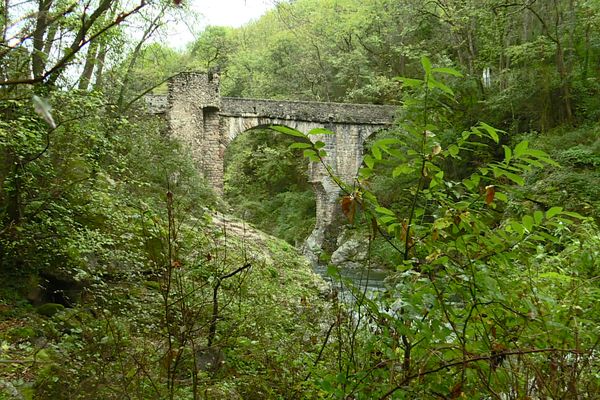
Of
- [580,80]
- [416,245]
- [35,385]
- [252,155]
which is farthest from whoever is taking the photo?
[252,155]

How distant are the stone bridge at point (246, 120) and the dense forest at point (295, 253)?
2891 mm

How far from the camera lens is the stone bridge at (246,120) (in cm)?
1845

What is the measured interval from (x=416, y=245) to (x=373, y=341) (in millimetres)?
402

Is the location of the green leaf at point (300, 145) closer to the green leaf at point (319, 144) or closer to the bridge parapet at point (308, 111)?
the green leaf at point (319, 144)

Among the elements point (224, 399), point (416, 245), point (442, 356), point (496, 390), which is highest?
point (416, 245)

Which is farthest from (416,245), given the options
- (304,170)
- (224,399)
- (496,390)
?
(304,170)

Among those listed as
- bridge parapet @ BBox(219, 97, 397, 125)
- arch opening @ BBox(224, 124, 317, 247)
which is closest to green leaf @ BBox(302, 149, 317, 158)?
bridge parapet @ BBox(219, 97, 397, 125)

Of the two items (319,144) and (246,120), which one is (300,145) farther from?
(246,120)

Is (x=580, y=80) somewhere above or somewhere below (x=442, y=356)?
above

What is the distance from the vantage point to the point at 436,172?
196cm

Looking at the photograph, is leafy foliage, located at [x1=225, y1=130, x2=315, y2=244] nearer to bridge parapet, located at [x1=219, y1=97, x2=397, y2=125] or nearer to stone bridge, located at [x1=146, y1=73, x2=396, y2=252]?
stone bridge, located at [x1=146, y1=73, x2=396, y2=252]

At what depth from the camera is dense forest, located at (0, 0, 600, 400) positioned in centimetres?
188

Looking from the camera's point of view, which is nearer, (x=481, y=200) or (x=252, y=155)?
(x=481, y=200)

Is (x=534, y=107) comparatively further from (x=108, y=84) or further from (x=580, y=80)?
(x=108, y=84)
